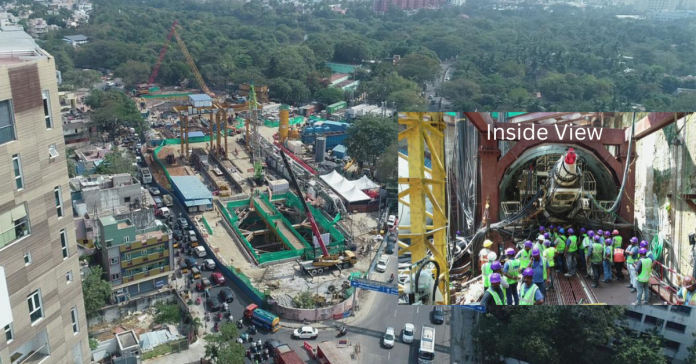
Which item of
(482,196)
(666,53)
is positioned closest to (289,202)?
(482,196)

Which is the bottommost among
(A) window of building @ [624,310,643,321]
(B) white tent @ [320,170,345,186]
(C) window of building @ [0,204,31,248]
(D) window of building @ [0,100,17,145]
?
(A) window of building @ [624,310,643,321]

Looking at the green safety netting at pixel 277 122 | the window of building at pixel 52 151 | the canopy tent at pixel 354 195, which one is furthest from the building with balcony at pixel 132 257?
the green safety netting at pixel 277 122

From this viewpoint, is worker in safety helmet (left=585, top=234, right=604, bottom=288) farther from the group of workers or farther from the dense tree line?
the dense tree line

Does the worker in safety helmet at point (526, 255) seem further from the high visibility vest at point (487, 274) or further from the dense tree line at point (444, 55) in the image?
the dense tree line at point (444, 55)

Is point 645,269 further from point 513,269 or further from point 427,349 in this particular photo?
point 427,349

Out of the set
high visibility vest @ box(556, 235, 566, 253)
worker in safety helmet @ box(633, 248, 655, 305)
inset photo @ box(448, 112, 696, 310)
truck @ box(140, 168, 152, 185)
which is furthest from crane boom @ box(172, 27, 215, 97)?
worker in safety helmet @ box(633, 248, 655, 305)
